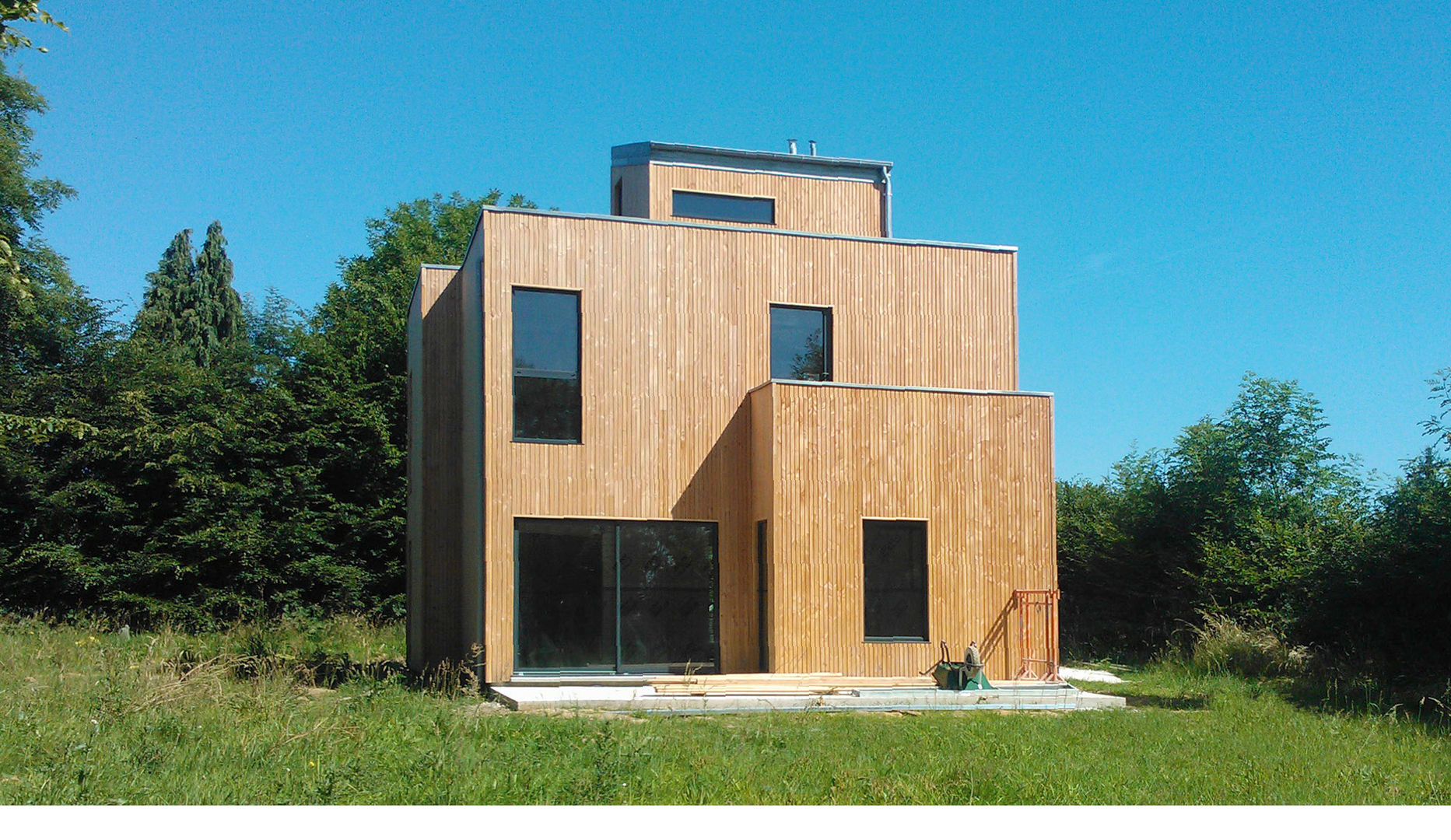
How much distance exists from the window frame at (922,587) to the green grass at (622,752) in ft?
6.42

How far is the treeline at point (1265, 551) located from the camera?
14305mm

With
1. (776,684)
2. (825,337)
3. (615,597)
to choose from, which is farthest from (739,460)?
(776,684)

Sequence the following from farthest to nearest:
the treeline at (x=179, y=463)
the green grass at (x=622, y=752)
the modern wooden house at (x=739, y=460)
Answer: the treeline at (x=179, y=463) → the modern wooden house at (x=739, y=460) → the green grass at (x=622, y=752)

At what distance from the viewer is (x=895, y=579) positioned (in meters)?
13.9

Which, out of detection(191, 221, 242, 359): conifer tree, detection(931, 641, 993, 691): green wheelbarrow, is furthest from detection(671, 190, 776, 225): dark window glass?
detection(191, 221, 242, 359): conifer tree

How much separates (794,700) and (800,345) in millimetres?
4797

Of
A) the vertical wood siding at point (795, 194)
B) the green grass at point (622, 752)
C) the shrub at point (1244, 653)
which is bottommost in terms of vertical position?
the shrub at point (1244, 653)

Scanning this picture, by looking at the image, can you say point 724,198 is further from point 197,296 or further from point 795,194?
point 197,296

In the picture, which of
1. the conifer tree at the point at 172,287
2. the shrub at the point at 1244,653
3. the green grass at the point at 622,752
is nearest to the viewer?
the green grass at the point at 622,752

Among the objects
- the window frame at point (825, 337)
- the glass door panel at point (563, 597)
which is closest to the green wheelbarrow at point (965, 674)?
the glass door panel at point (563, 597)

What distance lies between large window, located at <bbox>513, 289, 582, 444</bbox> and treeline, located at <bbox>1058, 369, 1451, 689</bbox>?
9893 millimetres

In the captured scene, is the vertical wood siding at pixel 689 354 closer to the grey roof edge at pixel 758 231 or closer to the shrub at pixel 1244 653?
the grey roof edge at pixel 758 231

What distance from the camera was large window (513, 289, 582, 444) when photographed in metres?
13.8

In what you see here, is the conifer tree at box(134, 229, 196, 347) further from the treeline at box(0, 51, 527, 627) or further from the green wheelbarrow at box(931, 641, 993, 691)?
the green wheelbarrow at box(931, 641, 993, 691)
